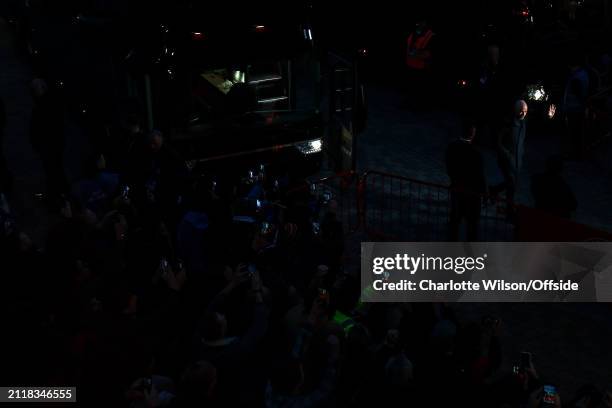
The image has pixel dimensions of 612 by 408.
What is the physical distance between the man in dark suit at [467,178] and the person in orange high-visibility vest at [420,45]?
17.0 ft

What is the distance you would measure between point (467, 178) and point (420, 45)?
5520 millimetres

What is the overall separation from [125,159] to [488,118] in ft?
20.9

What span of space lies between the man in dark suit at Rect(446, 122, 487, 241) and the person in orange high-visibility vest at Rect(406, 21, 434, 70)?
205 inches

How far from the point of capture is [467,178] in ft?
33.7

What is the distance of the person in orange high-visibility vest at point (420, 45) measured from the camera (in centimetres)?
1517

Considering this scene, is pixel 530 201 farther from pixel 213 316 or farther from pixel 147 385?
pixel 147 385

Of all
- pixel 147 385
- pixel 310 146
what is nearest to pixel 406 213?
pixel 310 146

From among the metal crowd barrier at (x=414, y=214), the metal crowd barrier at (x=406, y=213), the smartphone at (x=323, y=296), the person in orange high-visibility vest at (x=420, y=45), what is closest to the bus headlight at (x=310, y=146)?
the metal crowd barrier at (x=406, y=213)

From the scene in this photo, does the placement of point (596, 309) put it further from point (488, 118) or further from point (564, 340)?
point (488, 118)

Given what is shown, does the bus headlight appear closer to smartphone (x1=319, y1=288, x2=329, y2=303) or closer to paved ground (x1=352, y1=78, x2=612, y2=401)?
paved ground (x1=352, y1=78, x2=612, y2=401)

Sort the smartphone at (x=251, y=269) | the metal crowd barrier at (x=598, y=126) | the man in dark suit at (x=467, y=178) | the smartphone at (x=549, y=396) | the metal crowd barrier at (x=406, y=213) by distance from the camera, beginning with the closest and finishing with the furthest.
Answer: the smartphone at (x=549, y=396) < the smartphone at (x=251, y=269) < the man in dark suit at (x=467, y=178) < the metal crowd barrier at (x=406, y=213) < the metal crowd barrier at (x=598, y=126)

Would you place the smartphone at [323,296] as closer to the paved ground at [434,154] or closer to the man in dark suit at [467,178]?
the man in dark suit at [467,178]

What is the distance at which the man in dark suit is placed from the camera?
10141 millimetres

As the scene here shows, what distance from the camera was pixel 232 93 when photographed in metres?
11.5
